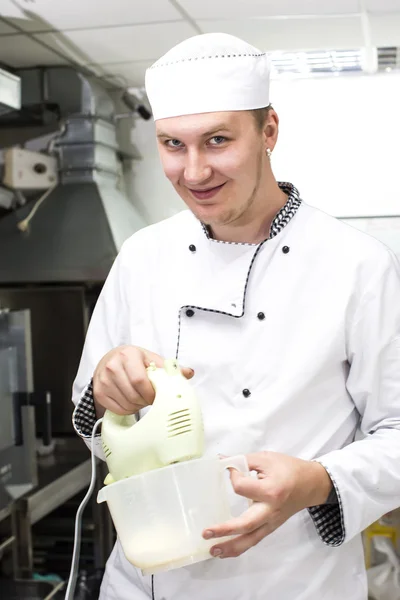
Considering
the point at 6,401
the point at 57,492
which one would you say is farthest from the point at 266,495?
the point at 57,492

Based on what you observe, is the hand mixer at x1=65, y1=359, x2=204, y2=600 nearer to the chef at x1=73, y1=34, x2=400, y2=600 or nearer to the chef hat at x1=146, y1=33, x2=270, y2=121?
the chef at x1=73, y1=34, x2=400, y2=600

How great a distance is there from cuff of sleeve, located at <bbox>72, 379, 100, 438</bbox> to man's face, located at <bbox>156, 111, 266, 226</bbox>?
0.33m

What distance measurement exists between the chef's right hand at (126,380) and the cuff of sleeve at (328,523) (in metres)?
0.29

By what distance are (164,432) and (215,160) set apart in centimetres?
42

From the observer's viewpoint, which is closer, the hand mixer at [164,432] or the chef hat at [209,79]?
the hand mixer at [164,432]

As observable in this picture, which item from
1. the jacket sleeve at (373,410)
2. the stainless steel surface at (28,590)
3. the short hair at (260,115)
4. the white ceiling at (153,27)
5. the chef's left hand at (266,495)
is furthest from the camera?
the stainless steel surface at (28,590)

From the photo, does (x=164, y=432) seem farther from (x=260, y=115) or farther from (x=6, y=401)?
(x=6, y=401)

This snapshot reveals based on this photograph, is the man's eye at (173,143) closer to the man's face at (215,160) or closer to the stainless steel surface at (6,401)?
the man's face at (215,160)

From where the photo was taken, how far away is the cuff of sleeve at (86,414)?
1216 mm

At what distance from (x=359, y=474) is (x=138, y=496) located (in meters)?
0.31

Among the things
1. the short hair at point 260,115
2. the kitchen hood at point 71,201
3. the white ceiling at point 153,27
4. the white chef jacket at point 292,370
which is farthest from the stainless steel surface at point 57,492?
the short hair at point 260,115

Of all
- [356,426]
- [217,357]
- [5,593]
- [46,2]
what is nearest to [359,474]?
[356,426]

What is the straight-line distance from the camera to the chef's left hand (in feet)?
3.19

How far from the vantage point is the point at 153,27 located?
2117 millimetres
